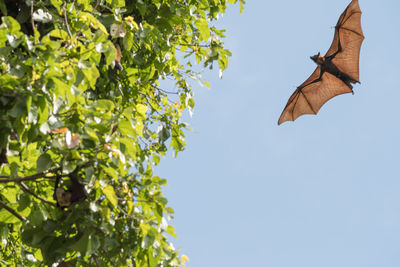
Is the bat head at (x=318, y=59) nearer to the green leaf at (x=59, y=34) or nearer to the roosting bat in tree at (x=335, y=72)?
the roosting bat in tree at (x=335, y=72)

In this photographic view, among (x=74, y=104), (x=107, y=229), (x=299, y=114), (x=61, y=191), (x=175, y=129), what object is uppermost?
(x=299, y=114)

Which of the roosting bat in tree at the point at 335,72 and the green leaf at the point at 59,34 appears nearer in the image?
the green leaf at the point at 59,34

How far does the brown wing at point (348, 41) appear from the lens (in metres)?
11.6

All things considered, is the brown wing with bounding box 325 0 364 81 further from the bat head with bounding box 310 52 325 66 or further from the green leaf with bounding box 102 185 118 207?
the green leaf with bounding box 102 185 118 207

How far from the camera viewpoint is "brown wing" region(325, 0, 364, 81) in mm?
11586

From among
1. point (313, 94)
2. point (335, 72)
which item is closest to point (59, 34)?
point (335, 72)

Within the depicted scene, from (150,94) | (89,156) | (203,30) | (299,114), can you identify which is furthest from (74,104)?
(299,114)

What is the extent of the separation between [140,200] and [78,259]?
1.12 meters

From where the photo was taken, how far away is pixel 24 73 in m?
3.77

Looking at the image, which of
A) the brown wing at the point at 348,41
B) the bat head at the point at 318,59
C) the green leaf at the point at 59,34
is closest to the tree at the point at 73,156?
the green leaf at the point at 59,34

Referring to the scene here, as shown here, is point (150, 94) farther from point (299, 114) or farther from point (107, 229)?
point (299, 114)

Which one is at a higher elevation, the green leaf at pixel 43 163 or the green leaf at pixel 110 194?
the green leaf at pixel 43 163

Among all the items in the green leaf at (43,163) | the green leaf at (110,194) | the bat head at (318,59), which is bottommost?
the green leaf at (110,194)

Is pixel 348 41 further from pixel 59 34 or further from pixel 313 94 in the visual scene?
pixel 59 34
